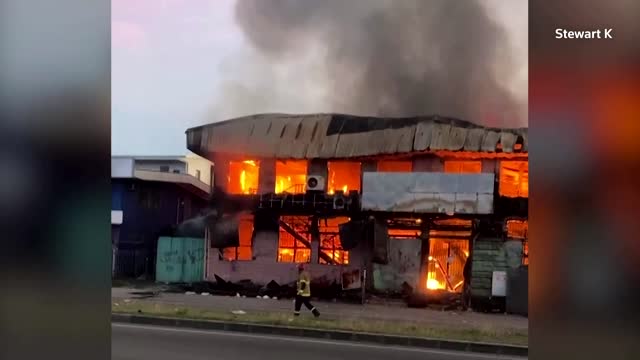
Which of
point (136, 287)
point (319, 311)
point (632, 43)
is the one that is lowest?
point (319, 311)

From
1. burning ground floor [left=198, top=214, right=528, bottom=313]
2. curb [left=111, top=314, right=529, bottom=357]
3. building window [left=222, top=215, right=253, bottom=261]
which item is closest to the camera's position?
curb [left=111, top=314, right=529, bottom=357]

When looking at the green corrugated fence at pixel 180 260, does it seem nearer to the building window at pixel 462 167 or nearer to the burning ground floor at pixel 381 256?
the burning ground floor at pixel 381 256

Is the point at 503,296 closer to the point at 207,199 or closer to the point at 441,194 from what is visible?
the point at 441,194

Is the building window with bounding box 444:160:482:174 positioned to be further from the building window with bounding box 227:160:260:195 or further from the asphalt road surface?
the building window with bounding box 227:160:260:195

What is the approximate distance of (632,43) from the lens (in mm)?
898

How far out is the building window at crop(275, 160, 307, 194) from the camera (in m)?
4.29

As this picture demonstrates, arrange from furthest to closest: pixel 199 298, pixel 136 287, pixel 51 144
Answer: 1. pixel 199 298
2. pixel 136 287
3. pixel 51 144

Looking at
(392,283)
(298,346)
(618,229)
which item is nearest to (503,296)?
(392,283)

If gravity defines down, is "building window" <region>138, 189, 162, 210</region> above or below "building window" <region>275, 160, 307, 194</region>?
below

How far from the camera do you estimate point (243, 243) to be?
4.10m

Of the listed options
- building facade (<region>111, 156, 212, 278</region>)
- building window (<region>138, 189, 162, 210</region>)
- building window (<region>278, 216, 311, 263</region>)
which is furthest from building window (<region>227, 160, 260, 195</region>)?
building window (<region>278, 216, 311, 263</region>)

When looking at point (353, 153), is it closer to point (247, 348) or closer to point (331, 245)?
point (331, 245)

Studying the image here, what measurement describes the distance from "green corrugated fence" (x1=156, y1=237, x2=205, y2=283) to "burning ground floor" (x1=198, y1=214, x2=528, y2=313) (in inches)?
21.2

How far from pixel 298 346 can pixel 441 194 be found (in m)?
2.12
